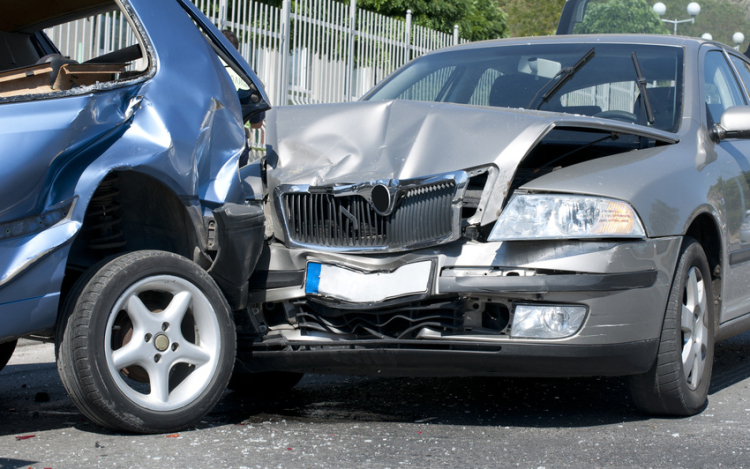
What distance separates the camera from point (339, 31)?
1171cm

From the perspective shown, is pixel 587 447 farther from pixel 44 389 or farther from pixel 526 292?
pixel 44 389

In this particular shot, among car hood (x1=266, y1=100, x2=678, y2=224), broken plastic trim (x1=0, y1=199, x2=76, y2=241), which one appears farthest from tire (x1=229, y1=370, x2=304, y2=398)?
broken plastic trim (x1=0, y1=199, x2=76, y2=241)

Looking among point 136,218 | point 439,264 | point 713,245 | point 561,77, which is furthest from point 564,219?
point 136,218

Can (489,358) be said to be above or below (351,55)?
below

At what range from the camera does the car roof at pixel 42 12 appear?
4.38m

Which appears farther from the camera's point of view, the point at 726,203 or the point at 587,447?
the point at 726,203

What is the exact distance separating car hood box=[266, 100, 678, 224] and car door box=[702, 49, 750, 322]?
494 mm

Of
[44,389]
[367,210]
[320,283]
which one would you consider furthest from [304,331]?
[44,389]

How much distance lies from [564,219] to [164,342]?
161cm

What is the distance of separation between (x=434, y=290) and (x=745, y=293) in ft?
7.01

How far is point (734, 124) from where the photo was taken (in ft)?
14.3

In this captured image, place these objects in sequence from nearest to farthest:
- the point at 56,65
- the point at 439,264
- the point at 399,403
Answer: the point at 439,264 → the point at 56,65 → the point at 399,403

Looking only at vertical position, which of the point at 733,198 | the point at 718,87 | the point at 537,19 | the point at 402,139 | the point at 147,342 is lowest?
the point at 537,19

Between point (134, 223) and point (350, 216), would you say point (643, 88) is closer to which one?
point (350, 216)
